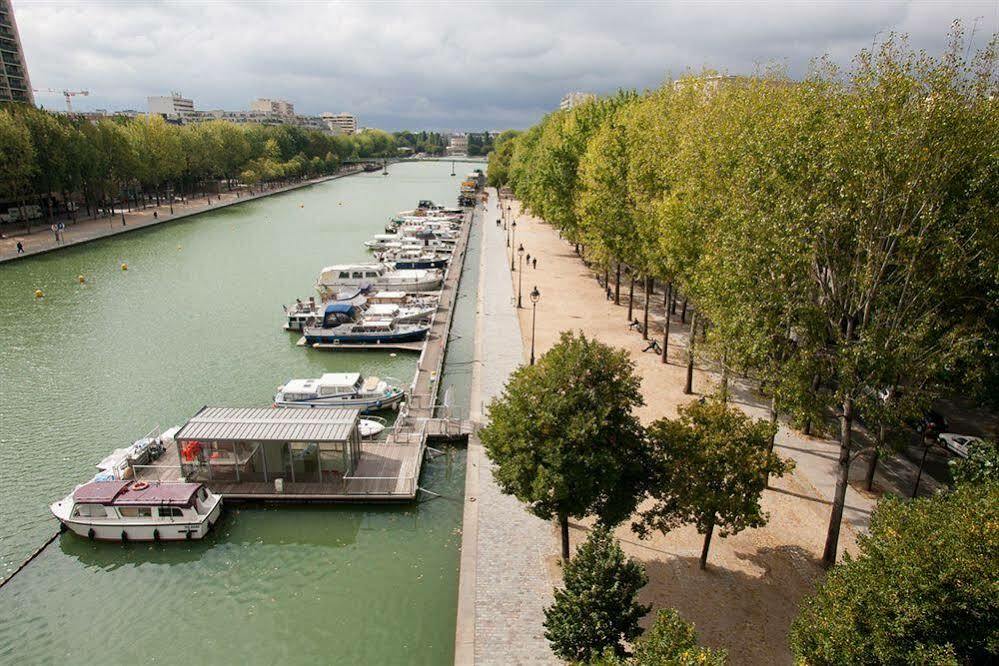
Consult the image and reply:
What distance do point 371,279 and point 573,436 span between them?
35903 mm

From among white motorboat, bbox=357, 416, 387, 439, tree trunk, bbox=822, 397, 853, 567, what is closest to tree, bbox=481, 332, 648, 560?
tree trunk, bbox=822, 397, 853, 567

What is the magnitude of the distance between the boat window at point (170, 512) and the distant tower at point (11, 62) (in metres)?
121

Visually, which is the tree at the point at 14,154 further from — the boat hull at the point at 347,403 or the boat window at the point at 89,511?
the boat window at the point at 89,511

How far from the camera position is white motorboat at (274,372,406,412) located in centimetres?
2791

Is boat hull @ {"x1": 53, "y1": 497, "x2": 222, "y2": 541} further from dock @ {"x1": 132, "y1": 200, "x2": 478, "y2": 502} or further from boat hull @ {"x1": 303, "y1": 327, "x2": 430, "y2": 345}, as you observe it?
boat hull @ {"x1": 303, "y1": 327, "x2": 430, "y2": 345}

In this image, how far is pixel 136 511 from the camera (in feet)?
64.8

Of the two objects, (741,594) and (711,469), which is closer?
→ (711,469)

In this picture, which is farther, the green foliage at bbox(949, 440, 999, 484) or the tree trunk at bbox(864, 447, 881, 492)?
the tree trunk at bbox(864, 447, 881, 492)

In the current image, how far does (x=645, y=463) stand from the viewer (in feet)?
52.5

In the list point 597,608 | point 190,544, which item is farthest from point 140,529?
point 597,608

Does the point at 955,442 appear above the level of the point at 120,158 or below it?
below

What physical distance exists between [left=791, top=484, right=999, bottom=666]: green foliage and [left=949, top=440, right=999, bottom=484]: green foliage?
61.5 inches

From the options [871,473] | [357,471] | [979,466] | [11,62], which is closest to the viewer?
[979,466]

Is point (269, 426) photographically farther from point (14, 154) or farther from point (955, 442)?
point (14, 154)
